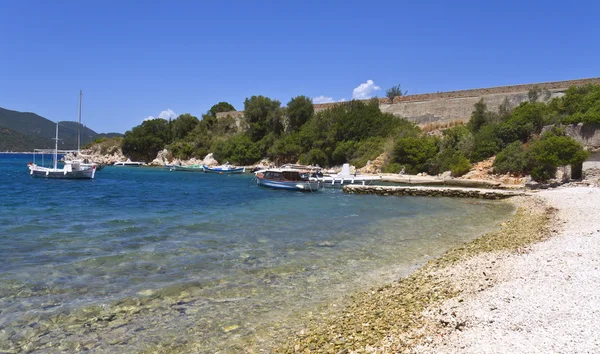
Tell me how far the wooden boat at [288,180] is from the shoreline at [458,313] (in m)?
19.5

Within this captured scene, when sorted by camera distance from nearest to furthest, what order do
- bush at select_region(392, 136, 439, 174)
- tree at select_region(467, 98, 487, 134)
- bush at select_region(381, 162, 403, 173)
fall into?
bush at select_region(392, 136, 439, 174)
tree at select_region(467, 98, 487, 134)
bush at select_region(381, 162, 403, 173)

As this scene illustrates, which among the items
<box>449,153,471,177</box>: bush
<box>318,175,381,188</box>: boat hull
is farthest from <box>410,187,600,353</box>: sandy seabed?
<box>449,153,471,177</box>: bush

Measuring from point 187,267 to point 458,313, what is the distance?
5824 millimetres

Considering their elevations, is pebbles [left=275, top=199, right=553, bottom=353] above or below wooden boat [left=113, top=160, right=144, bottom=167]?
below

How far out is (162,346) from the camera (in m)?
4.96

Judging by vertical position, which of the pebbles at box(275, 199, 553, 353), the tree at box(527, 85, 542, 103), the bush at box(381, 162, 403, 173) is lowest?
the pebbles at box(275, 199, 553, 353)

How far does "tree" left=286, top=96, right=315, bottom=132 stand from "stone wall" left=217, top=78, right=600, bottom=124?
12401mm

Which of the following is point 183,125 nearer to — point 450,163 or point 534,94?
point 450,163

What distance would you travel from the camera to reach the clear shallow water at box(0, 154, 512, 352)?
5410mm

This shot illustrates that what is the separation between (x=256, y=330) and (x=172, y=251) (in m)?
5.20

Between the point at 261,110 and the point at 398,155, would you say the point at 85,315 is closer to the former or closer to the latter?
the point at 398,155

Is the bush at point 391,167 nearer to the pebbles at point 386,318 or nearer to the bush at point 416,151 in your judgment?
the bush at point 416,151

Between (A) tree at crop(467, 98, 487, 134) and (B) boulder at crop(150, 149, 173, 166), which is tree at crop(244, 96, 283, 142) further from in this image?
(A) tree at crop(467, 98, 487, 134)

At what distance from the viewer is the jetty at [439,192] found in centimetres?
2361
